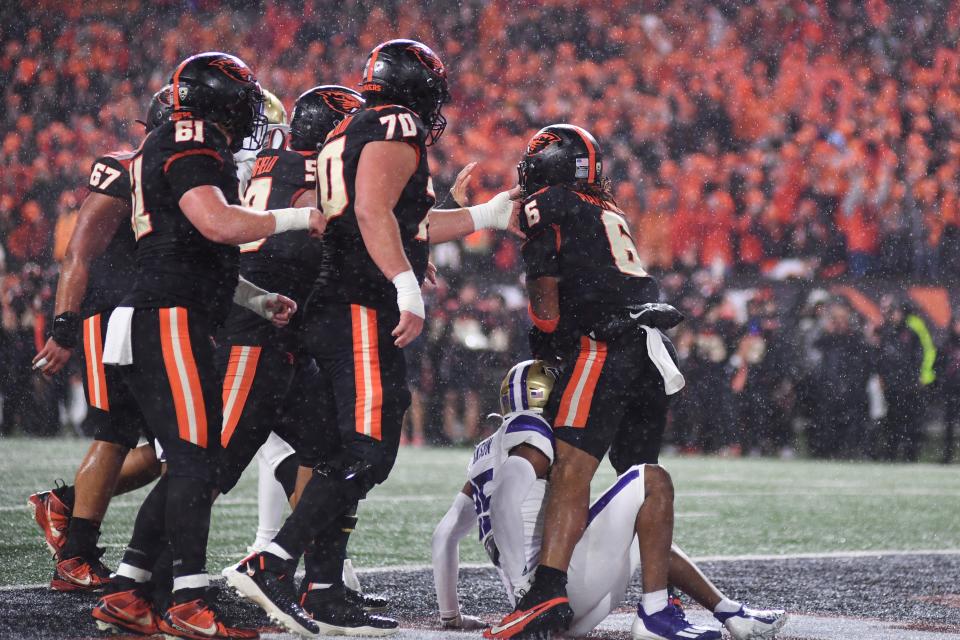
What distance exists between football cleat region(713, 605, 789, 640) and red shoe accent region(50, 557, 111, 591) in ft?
6.08

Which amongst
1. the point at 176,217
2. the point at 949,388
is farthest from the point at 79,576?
the point at 949,388

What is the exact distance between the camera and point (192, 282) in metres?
3.06

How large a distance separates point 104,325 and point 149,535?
803 millimetres

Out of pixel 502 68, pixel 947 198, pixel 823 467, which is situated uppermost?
pixel 502 68

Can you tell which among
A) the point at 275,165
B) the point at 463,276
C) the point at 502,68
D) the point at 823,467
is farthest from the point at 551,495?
the point at 502,68

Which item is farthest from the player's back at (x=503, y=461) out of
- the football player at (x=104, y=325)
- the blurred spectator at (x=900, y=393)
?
the blurred spectator at (x=900, y=393)

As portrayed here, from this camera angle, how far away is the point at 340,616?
318 cm

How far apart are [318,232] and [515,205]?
914 millimetres

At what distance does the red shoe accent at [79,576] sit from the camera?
377 cm

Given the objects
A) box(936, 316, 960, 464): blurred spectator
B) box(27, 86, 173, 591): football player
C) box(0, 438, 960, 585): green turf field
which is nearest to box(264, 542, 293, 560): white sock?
box(27, 86, 173, 591): football player

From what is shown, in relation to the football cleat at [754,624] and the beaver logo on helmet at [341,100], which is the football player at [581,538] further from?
the beaver logo on helmet at [341,100]

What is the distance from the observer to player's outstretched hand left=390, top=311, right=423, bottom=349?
3127mm

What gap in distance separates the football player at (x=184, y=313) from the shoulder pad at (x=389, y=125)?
291 millimetres

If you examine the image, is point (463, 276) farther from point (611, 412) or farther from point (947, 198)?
point (611, 412)
